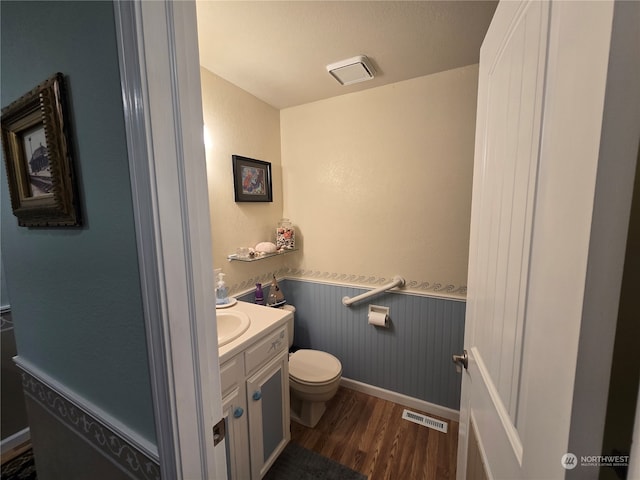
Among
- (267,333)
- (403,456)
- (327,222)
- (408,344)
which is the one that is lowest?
(403,456)

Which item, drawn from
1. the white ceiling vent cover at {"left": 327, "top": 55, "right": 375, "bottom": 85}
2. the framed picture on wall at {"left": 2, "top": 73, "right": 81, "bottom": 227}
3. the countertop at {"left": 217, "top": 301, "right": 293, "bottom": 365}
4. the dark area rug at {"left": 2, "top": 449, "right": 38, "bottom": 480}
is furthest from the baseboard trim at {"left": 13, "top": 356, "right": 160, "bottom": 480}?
the white ceiling vent cover at {"left": 327, "top": 55, "right": 375, "bottom": 85}

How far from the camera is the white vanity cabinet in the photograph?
3.57 feet

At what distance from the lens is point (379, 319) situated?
72.2 inches

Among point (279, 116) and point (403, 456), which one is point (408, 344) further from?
point (279, 116)

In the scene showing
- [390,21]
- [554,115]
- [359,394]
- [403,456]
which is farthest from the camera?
[359,394]

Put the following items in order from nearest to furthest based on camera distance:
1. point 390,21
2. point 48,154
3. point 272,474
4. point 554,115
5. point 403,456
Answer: point 554,115 → point 48,154 → point 390,21 → point 272,474 → point 403,456

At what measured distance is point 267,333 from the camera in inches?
50.2

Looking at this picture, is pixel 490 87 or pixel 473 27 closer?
pixel 490 87

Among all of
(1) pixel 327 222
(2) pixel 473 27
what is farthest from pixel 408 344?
(2) pixel 473 27

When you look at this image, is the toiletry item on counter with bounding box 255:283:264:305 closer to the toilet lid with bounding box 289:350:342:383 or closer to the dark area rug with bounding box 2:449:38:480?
the toilet lid with bounding box 289:350:342:383

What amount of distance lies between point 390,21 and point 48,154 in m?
1.39

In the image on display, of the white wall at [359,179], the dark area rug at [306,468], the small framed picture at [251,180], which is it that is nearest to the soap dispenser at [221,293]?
the white wall at [359,179]

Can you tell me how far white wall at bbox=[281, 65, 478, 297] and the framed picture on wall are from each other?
5.08ft

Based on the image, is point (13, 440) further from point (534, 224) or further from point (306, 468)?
point (534, 224)
